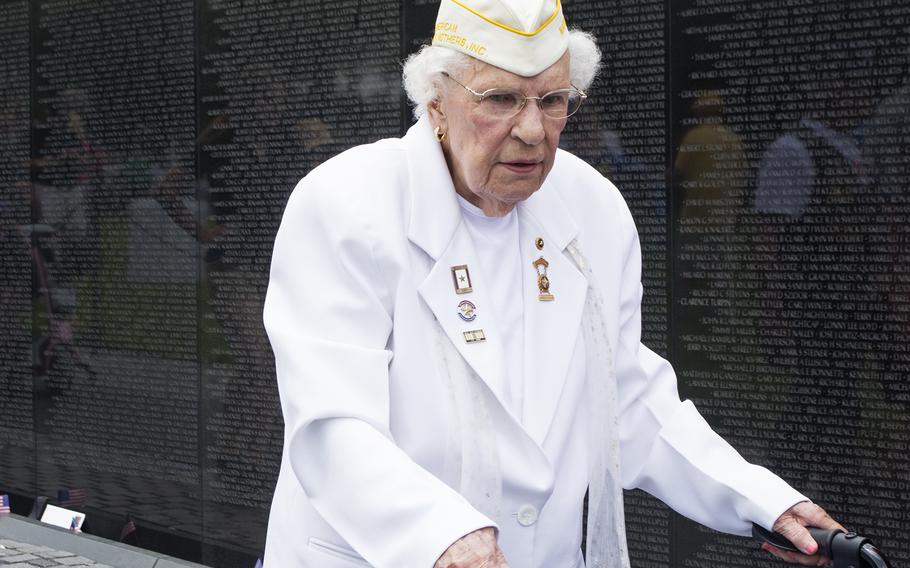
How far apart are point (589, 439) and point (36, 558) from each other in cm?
502

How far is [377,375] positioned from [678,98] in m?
Answer: 3.19

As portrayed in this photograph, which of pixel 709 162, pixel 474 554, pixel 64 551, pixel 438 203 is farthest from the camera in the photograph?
pixel 64 551

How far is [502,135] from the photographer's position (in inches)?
101

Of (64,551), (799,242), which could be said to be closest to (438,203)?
(799,242)

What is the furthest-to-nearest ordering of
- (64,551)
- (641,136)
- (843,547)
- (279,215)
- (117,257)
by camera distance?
(117,257) → (64,551) → (279,215) → (641,136) → (843,547)

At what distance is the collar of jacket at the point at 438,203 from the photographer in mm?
2574

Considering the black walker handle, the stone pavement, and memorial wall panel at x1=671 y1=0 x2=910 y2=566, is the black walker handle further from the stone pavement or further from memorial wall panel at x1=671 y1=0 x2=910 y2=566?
the stone pavement

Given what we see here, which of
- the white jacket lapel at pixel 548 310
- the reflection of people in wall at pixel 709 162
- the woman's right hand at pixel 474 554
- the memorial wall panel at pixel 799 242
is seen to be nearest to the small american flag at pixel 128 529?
the memorial wall panel at pixel 799 242

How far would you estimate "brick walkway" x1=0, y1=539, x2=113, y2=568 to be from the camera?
676 cm

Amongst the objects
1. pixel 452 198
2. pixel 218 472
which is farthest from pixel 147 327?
pixel 452 198

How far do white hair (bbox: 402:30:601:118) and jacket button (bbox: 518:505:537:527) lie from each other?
2.83 feet

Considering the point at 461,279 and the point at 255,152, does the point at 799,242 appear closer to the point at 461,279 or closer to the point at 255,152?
the point at 461,279

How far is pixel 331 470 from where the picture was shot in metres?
2.35

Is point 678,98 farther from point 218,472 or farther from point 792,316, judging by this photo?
point 218,472
